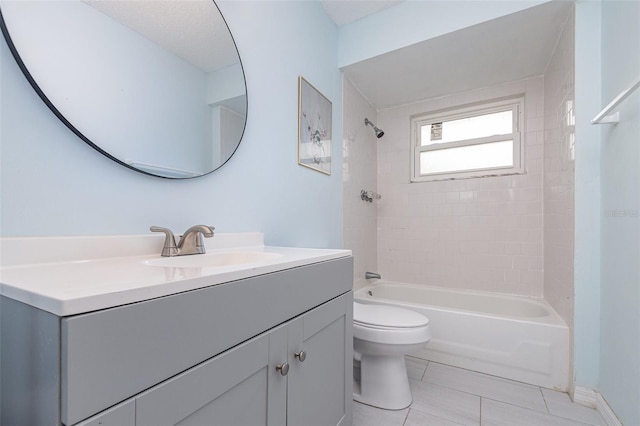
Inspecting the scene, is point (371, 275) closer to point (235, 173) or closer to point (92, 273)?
point (235, 173)

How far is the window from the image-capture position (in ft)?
8.06

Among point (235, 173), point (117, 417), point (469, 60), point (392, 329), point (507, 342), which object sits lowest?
point (507, 342)

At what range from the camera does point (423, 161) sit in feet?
9.26

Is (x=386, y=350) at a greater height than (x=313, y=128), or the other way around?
(x=313, y=128)

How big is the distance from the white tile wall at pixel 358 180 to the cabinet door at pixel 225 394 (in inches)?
61.4

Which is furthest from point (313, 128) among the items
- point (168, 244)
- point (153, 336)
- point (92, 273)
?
point (153, 336)

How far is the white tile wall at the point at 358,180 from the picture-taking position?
2322 mm

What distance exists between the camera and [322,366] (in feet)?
3.20

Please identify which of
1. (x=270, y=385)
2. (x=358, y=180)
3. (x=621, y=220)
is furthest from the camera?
(x=358, y=180)

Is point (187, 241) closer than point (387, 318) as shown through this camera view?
Yes

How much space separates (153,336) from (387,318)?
128 centimetres

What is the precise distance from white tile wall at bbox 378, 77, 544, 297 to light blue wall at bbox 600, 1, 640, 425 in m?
0.88

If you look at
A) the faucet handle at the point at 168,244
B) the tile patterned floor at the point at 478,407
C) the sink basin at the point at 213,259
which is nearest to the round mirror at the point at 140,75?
the faucet handle at the point at 168,244

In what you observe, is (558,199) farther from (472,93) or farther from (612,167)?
(472,93)
